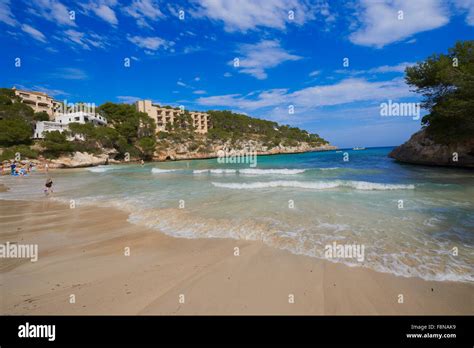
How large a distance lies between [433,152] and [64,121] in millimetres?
78073

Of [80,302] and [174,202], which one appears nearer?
[80,302]

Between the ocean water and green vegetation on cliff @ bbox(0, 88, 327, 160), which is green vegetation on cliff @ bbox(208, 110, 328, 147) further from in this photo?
the ocean water

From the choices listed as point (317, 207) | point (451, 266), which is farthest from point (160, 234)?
point (451, 266)

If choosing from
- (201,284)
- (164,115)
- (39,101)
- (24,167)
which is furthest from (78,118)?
(201,284)

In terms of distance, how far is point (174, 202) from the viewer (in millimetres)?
9891

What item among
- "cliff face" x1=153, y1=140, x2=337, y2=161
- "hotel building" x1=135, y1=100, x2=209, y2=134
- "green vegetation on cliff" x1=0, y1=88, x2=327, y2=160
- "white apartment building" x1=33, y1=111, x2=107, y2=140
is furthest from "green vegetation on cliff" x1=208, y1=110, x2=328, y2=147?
"white apartment building" x1=33, y1=111, x2=107, y2=140

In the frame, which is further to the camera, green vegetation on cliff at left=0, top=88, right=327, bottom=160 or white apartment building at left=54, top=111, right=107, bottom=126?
white apartment building at left=54, top=111, right=107, bottom=126

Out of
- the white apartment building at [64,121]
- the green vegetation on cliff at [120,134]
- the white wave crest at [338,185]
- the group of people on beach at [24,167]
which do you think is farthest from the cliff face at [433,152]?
the white apartment building at [64,121]

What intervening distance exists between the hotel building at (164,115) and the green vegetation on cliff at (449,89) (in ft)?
240

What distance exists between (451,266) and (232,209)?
20.3 ft

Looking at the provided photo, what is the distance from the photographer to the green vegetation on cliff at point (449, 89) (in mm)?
18703

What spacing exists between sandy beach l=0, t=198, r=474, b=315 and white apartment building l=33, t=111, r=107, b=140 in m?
52.7

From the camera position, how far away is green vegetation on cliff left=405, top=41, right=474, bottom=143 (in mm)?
18703
